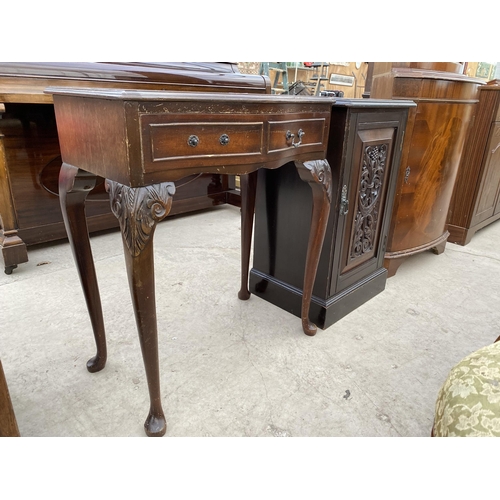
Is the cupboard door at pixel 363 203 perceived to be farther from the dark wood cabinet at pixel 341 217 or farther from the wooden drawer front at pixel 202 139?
the wooden drawer front at pixel 202 139

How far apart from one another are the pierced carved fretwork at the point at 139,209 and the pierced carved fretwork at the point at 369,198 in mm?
957

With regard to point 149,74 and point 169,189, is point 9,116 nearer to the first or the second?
point 149,74

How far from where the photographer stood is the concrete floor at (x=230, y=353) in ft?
3.77

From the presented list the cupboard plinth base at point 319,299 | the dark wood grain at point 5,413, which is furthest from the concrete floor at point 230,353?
the dark wood grain at point 5,413

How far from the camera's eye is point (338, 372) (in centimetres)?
137

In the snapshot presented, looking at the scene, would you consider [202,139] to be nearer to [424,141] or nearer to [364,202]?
[364,202]

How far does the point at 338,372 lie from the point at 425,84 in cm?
142

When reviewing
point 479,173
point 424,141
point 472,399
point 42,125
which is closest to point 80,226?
point 472,399

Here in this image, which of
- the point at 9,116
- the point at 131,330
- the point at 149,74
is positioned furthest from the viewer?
the point at 149,74

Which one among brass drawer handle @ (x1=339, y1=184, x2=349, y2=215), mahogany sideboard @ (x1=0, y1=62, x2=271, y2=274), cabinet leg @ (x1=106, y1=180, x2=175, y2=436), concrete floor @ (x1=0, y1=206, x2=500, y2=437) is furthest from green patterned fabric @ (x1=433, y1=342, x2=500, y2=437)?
mahogany sideboard @ (x1=0, y1=62, x2=271, y2=274)

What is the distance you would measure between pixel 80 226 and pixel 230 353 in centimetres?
71

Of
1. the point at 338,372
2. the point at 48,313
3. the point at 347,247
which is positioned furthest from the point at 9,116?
the point at 338,372

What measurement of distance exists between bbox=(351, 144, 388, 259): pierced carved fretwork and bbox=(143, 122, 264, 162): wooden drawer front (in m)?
0.68

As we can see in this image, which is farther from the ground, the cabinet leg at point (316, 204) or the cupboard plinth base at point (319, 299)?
the cabinet leg at point (316, 204)
